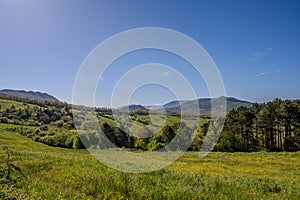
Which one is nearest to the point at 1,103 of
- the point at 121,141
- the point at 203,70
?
the point at 121,141

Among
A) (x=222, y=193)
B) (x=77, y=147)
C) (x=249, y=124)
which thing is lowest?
(x=77, y=147)

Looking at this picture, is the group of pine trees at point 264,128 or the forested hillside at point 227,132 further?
the group of pine trees at point 264,128

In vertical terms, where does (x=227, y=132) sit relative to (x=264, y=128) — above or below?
below

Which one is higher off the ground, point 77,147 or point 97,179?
point 97,179

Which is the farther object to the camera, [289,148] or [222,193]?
[289,148]

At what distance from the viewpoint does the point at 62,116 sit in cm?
13600

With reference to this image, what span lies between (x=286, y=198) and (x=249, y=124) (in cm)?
7573

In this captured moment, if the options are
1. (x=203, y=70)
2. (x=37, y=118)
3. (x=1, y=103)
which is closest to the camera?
(x=203, y=70)

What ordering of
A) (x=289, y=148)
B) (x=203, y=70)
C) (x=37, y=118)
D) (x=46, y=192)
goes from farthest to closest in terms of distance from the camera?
(x=37, y=118), (x=289, y=148), (x=203, y=70), (x=46, y=192)

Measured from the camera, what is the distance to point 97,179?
996 cm

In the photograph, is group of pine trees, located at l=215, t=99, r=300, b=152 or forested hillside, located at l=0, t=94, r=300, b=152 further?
group of pine trees, located at l=215, t=99, r=300, b=152

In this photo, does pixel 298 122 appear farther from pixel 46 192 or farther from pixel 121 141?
pixel 46 192

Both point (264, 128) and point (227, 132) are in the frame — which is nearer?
point (227, 132)

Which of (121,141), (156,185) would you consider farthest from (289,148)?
(156,185)
